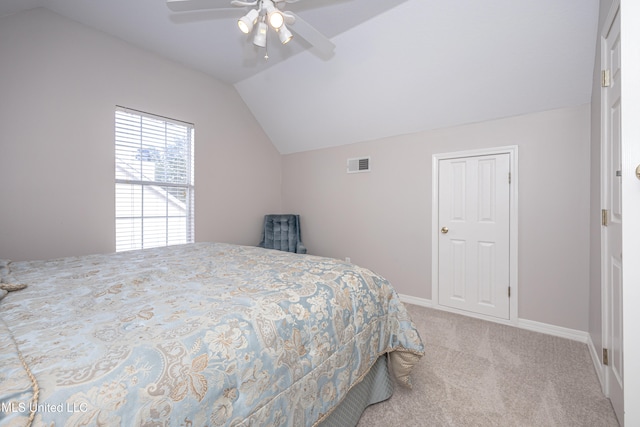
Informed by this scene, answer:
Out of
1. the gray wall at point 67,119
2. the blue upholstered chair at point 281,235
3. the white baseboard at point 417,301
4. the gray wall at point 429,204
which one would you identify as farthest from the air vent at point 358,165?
the gray wall at point 67,119

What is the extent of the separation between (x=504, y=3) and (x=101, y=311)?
120 inches

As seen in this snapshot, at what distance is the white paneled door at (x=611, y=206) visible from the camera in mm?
1453

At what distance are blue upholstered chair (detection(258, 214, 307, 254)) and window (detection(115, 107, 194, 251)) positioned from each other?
107 centimetres

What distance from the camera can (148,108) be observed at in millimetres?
2992

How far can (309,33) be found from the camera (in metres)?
1.89

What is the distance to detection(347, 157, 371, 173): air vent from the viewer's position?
144 inches

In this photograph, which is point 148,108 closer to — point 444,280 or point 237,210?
point 237,210

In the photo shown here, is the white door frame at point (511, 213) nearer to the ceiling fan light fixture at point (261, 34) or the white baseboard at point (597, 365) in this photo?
the white baseboard at point (597, 365)

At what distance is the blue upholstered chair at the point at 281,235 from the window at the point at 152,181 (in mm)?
1069

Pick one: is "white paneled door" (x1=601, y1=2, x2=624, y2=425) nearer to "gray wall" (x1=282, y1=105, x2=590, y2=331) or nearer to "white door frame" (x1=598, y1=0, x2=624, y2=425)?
"white door frame" (x1=598, y1=0, x2=624, y2=425)

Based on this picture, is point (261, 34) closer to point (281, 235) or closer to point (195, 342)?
point (195, 342)

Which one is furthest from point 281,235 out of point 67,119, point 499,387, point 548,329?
point 548,329

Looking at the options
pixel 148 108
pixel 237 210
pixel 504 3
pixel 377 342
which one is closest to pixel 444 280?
pixel 377 342

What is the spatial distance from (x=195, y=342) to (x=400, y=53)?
287cm
